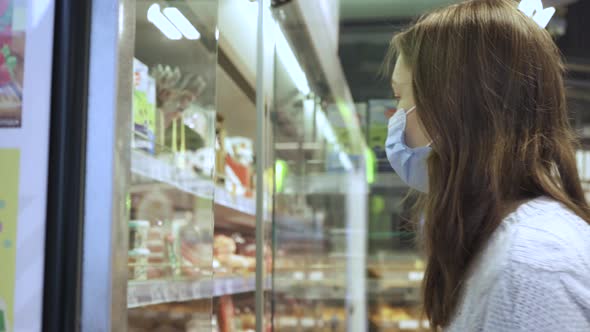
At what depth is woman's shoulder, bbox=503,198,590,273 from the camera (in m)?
1.00

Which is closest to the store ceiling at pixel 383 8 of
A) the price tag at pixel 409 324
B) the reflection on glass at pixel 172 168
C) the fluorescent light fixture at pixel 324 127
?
the fluorescent light fixture at pixel 324 127

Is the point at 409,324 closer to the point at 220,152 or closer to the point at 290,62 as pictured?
the point at 220,152

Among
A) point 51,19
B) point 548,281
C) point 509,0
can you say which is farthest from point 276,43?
point 548,281

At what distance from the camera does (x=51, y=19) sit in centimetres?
111

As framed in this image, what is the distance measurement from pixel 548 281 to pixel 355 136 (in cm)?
400

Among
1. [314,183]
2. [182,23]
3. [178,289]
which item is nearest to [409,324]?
[314,183]

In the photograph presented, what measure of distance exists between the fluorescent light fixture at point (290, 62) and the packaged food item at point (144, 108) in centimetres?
44

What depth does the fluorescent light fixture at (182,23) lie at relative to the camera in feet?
6.36

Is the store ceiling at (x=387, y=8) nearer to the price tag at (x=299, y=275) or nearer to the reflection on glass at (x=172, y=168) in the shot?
the reflection on glass at (x=172, y=168)

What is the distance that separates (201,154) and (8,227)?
1.49 metres

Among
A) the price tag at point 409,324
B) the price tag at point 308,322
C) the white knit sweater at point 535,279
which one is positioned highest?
the white knit sweater at point 535,279

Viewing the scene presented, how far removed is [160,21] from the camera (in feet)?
6.26

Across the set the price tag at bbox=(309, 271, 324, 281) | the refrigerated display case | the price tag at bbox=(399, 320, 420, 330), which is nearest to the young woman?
the refrigerated display case

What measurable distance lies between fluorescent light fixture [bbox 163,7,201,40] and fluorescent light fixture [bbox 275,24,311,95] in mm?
343
